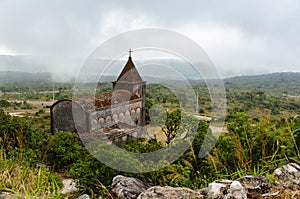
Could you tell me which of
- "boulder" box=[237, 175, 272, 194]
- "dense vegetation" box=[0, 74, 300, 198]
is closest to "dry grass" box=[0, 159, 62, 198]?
"dense vegetation" box=[0, 74, 300, 198]

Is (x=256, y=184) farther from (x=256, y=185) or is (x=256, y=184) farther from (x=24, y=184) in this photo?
(x=24, y=184)

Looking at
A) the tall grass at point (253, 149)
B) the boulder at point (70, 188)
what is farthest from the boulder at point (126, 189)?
the boulder at point (70, 188)

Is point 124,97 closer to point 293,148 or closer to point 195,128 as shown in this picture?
point 195,128

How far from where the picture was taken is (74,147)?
11750 mm

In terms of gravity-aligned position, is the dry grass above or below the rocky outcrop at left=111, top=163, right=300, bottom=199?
below

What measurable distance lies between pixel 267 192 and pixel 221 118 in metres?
4.73

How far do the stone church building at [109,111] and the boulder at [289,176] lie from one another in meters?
12.4

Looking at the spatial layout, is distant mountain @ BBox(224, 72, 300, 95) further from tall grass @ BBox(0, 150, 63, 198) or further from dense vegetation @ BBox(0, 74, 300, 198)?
tall grass @ BBox(0, 150, 63, 198)

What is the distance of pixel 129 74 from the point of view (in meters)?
18.8

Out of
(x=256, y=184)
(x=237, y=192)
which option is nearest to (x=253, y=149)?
(x=256, y=184)

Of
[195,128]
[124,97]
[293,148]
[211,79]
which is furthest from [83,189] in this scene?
[124,97]

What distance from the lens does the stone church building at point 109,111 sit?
1501cm

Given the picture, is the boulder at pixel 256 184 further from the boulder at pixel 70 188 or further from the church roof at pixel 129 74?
the church roof at pixel 129 74

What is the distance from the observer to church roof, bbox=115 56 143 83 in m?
18.8
